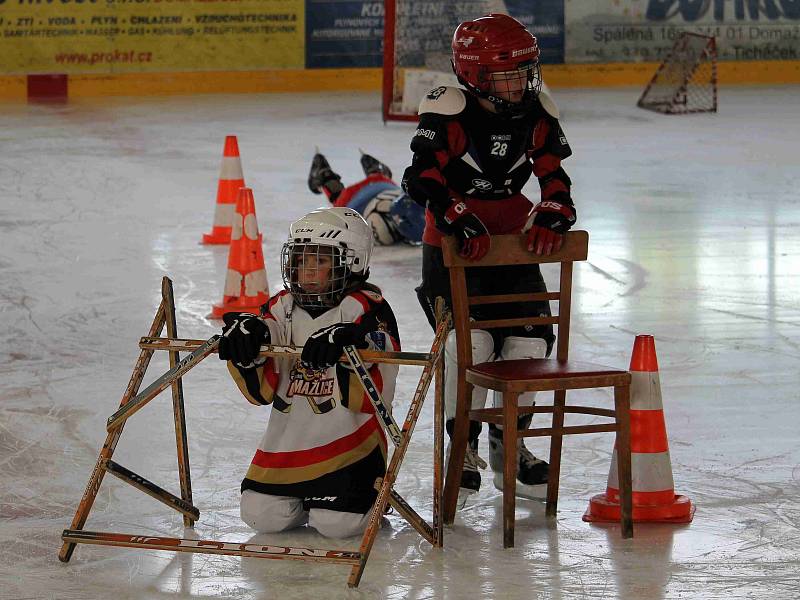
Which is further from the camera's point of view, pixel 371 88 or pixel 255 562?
pixel 371 88

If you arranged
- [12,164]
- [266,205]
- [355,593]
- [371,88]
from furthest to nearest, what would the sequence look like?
1. [371,88]
2. [12,164]
3. [266,205]
4. [355,593]

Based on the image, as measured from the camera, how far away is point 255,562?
3.72m

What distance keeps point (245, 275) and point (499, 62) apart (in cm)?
321

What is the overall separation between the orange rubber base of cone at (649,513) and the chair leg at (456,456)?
0.40 meters

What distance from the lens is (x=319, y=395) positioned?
386cm

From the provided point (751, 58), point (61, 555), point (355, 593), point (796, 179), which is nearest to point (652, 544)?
point (355, 593)

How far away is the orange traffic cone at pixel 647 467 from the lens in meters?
4.02

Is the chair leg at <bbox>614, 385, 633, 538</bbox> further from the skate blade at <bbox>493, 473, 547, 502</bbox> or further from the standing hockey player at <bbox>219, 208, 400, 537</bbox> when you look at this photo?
the standing hockey player at <bbox>219, 208, 400, 537</bbox>

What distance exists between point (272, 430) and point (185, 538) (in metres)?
0.39

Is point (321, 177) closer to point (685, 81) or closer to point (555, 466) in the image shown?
point (555, 466)

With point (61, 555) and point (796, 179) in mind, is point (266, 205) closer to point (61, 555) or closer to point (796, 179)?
point (796, 179)

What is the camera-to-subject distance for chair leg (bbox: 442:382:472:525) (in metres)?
3.98

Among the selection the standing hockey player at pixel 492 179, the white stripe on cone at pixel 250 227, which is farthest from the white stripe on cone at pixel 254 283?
the standing hockey player at pixel 492 179

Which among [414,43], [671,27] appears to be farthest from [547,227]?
[671,27]
